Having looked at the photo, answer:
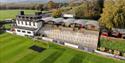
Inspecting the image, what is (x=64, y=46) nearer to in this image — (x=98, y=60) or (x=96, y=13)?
(x=98, y=60)

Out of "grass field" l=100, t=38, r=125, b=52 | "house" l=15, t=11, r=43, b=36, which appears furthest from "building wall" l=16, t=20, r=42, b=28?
"grass field" l=100, t=38, r=125, b=52

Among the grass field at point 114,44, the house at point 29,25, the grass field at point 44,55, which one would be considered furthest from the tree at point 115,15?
the house at point 29,25

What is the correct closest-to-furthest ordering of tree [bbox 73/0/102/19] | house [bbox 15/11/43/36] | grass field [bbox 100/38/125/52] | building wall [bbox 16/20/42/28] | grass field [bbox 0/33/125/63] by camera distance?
1. grass field [bbox 0/33/125/63]
2. grass field [bbox 100/38/125/52]
3. house [bbox 15/11/43/36]
4. building wall [bbox 16/20/42/28]
5. tree [bbox 73/0/102/19]

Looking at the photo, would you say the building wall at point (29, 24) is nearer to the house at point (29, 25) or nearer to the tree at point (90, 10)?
the house at point (29, 25)

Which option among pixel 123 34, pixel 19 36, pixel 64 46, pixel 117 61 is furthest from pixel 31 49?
pixel 123 34

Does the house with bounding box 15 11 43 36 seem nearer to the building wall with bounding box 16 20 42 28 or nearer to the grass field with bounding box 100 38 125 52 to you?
the building wall with bounding box 16 20 42 28

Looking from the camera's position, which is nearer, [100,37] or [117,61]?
[117,61]

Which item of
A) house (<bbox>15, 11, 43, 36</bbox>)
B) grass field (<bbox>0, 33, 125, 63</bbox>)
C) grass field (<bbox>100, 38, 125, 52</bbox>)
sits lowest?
grass field (<bbox>0, 33, 125, 63</bbox>)
